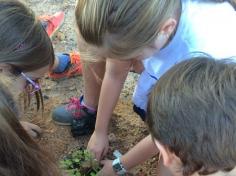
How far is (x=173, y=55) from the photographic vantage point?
2020 mm

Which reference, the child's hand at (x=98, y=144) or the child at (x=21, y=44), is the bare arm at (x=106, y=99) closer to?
the child's hand at (x=98, y=144)

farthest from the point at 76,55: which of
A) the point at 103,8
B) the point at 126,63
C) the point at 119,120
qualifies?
the point at 103,8

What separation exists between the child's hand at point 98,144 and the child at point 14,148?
80 centimetres

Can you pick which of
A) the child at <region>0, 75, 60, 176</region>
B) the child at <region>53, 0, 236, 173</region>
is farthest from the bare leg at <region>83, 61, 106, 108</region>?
the child at <region>0, 75, 60, 176</region>

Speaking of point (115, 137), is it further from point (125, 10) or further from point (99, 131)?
point (125, 10)

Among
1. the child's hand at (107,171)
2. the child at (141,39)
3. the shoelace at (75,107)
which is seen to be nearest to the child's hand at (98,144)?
the child at (141,39)

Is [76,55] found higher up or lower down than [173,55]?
lower down

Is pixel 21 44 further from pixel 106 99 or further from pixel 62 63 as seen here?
pixel 62 63

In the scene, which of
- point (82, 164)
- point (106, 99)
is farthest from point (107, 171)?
point (106, 99)

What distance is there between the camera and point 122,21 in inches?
67.4

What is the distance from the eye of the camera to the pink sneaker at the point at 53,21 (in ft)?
10.3

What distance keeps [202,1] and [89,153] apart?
921 millimetres

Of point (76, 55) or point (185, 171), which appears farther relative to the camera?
point (76, 55)

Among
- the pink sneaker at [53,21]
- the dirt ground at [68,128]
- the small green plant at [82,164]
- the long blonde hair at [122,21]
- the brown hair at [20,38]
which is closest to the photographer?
the long blonde hair at [122,21]
